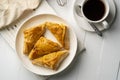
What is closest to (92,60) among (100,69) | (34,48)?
(100,69)

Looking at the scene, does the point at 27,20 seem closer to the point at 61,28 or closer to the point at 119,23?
the point at 61,28

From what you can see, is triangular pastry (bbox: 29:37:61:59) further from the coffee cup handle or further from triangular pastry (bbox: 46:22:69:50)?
the coffee cup handle

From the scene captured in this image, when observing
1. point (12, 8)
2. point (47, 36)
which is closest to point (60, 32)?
point (47, 36)

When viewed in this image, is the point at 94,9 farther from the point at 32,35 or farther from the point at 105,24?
the point at 32,35

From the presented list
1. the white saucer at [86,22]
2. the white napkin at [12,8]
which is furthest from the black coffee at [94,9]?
the white napkin at [12,8]

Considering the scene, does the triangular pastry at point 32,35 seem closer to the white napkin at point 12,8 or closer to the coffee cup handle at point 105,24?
the white napkin at point 12,8
